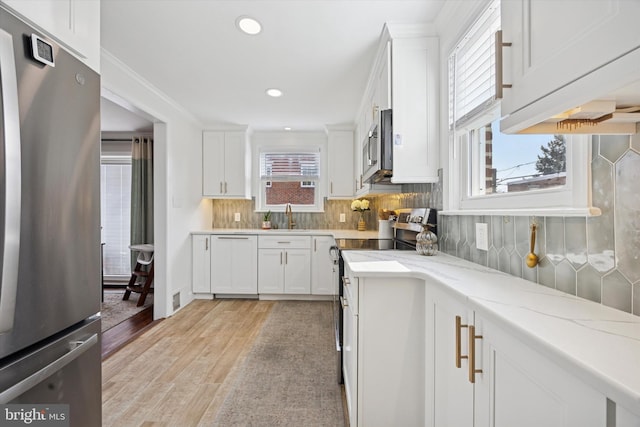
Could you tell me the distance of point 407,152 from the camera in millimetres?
2045

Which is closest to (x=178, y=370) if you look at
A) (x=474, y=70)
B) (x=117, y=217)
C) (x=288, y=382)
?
(x=288, y=382)

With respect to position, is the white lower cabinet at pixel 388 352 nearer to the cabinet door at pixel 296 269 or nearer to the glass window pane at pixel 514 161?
the glass window pane at pixel 514 161

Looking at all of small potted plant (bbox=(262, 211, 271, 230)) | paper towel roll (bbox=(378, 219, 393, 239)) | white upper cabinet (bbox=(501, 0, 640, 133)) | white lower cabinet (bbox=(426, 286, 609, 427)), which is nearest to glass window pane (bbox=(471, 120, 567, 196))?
white upper cabinet (bbox=(501, 0, 640, 133))

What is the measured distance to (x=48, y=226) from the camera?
0.94 metres

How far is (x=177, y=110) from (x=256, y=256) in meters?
2.02

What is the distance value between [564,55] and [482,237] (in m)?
1.06

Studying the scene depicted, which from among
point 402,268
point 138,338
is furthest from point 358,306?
point 138,338

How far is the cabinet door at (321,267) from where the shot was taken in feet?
13.2

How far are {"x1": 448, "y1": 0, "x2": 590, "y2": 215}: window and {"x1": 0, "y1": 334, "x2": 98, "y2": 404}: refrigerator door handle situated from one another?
1.66 meters

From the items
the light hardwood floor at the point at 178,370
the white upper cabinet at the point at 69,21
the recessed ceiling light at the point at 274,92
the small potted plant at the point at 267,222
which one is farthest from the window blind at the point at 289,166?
the white upper cabinet at the point at 69,21

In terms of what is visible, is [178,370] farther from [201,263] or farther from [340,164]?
[340,164]

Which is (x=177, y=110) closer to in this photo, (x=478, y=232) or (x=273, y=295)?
(x=273, y=295)

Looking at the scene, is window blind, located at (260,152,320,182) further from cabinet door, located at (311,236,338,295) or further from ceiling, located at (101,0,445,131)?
ceiling, located at (101,0,445,131)

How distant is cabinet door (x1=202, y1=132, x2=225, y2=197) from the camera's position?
4.34 metres
